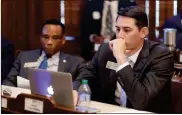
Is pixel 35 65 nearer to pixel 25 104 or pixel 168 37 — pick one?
pixel 25 104

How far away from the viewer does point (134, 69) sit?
7.72ft

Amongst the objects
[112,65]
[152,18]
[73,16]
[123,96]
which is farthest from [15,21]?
[123,96]

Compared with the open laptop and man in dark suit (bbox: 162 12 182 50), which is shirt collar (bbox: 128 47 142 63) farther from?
man in dark suit (bbox: 162 12 182 50)

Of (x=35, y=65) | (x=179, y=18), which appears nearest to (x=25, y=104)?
(x=35, y=65)

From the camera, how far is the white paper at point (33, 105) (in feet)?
6.12

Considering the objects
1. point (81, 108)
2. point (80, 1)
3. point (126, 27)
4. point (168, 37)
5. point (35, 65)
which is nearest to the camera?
point (81, 108)

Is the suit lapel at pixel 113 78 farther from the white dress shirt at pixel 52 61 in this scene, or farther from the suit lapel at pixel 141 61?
the white dress shirt at pixel 52 61

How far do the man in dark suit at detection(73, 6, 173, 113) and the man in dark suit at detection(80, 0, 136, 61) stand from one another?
2670 millimetres

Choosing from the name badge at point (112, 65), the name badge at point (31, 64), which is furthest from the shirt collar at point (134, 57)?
the name badge at point (31, 64)

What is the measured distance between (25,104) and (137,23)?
2.88 ft

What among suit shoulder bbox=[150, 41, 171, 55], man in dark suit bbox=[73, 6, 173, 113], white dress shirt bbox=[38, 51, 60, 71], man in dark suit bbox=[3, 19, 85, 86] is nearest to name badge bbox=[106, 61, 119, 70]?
man in dark suit bbox=[73, 6, 173, 113]

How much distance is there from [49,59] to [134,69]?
0.89 meters

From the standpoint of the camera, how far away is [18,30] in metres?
5.20

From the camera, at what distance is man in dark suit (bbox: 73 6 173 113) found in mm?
2188
